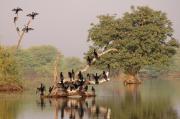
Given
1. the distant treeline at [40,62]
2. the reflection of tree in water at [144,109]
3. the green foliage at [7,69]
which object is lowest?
the reflection of tree in water at [144,109]

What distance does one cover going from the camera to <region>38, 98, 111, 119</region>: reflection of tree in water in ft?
119

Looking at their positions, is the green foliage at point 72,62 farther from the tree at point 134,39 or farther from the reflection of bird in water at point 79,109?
the reflection of bird in water at point 79,109

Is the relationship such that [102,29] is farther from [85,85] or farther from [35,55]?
[35,55]

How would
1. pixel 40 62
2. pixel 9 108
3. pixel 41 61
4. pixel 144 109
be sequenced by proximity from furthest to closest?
pixel 41 61, pixel 40 62, pixel 9 108, pixel 144 109

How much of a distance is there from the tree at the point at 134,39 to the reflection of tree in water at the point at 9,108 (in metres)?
41.5

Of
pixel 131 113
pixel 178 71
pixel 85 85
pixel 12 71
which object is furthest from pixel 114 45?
pixel 178 71

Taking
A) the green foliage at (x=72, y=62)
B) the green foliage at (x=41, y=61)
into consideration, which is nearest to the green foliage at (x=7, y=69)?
the green foliage at (x=41, y=61)

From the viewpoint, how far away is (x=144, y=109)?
4062 centimetres

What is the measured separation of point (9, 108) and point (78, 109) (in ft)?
16.0

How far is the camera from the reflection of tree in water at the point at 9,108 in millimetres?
35991

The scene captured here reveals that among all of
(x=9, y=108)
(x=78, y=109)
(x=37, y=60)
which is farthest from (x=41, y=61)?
(x=78, y=109)

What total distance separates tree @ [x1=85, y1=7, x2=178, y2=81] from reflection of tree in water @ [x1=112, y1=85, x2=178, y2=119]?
37371 millimetres

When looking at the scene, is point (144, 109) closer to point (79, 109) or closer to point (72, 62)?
point (79, 109)

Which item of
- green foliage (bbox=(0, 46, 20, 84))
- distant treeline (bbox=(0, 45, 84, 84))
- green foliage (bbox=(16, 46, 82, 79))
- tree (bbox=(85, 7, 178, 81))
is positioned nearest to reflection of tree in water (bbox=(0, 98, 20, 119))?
green foliage (bbox=(0, 46, 20, 84))
